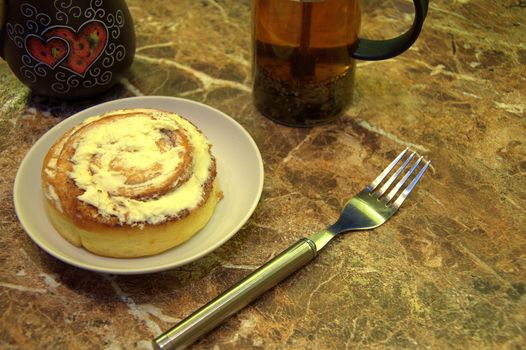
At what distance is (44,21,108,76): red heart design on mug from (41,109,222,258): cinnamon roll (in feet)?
0.50

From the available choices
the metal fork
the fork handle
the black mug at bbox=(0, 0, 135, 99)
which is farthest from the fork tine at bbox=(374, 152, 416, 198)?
the black mug at bbox=(0, 0, 135, 99)

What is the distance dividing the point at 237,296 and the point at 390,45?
1.43 feet

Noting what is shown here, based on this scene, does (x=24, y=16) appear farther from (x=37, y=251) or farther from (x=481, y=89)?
(x=481, y=89)

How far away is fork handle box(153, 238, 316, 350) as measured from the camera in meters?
0.56

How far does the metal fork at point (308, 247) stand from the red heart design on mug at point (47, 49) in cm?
45

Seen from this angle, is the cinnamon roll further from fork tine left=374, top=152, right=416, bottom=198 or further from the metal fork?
fork tine left=374, top=152, right=416, bottom=198

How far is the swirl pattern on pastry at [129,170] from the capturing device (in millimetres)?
613

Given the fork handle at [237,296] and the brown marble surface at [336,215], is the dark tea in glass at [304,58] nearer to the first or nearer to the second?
the brown marble surface at [336,215]

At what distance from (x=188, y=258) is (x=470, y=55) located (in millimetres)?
709

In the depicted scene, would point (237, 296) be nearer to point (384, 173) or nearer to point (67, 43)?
point (384, 173)

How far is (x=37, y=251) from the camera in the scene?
681 millimetres

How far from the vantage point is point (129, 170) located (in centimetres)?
65

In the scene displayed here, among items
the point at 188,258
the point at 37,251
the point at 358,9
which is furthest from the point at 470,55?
the point at 37,251

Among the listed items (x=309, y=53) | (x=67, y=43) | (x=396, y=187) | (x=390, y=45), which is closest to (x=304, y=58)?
(x=309, y=53)
